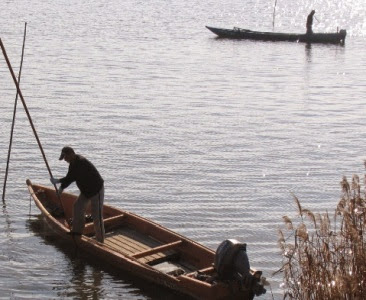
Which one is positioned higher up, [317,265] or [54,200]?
[317,265]

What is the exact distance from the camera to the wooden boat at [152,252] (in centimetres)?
1388

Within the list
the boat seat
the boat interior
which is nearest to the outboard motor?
the boat interior

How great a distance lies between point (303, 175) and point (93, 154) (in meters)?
6.03

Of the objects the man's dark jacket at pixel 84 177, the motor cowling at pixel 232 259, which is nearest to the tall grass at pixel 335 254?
the motor cowling at pixel 232 259

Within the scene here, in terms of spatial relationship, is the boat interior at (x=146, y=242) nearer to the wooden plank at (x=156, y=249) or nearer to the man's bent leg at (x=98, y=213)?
the wooden plank at (x=156, y=249)

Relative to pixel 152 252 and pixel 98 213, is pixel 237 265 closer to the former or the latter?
pixel 152 252

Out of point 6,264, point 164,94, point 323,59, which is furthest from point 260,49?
point 6,264

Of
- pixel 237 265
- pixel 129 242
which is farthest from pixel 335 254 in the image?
pixel 129 242

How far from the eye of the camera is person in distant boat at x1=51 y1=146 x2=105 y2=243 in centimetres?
1598

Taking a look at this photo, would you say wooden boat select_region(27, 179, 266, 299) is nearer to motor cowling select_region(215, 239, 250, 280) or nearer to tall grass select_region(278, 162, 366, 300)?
motor cowling select_region(215, 239, 250, 280)

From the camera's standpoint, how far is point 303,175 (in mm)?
24094

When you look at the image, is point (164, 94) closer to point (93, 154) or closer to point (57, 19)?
point (93, 154)

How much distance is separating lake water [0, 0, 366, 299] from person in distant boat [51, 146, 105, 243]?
0.69 m

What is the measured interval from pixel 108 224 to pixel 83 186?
72.8 inches
